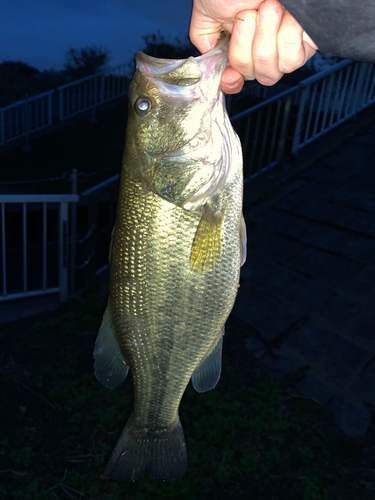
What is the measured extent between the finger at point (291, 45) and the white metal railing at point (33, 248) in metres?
3.82

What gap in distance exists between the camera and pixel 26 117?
499 inches

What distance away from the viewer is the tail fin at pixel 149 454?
207 cm

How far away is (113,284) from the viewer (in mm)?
1870

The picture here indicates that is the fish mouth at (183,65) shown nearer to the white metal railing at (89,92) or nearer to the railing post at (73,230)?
the railing post at (73,230)

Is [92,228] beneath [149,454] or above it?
beneath

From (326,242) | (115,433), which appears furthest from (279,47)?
(326,242)

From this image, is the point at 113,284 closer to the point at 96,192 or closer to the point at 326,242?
the point at 96,192

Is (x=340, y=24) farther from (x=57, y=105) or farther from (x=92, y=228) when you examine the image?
(x=57, y=105)

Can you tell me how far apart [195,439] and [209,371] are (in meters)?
2.00

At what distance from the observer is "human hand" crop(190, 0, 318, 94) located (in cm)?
147

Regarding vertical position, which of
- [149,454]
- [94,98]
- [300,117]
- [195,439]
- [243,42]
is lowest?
[195,439]

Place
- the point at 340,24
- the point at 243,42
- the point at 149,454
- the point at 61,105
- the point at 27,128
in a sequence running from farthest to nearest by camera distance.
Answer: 1. the point at 61,105
2. the point at 27,128
3. the point at 149,454
4. the point at 243,42
5. the point at 340,24

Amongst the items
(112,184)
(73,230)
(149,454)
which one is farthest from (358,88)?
(149,454)

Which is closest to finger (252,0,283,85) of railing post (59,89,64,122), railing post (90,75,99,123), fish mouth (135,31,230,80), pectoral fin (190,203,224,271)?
fish mouth (135,31,230,80)
